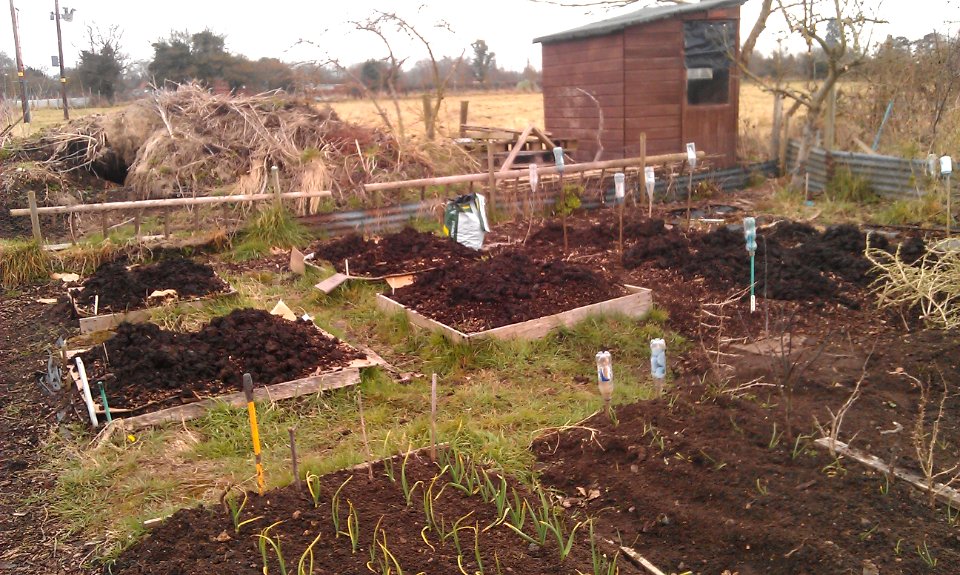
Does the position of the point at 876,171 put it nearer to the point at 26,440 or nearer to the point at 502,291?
the point at 502,291

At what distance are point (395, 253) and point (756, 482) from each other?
5799 mm

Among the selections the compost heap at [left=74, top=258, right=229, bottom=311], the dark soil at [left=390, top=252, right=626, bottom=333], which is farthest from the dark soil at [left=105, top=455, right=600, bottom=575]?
the compost heap at [left=74, top=258, right=229, bottom=311]

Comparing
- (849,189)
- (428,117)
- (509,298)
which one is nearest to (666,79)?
(849,189)

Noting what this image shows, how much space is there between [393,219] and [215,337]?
5536mm

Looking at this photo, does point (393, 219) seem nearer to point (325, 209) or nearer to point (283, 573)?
point (325, 209)

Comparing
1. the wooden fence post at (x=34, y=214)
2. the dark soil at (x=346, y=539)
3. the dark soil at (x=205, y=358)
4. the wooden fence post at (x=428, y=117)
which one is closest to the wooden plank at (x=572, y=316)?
the dark soil at (x=205, y=358)

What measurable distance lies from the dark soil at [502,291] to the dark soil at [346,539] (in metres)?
2.88

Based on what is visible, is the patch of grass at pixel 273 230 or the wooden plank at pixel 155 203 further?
the patch of grass at pixel 273 230

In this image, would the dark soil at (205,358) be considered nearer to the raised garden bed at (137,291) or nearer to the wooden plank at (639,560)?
the raised garden bed at (137,291)

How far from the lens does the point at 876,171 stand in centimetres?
1211

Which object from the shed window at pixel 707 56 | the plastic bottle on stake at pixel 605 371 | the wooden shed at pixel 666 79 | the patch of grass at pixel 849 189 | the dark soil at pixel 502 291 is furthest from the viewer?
the shed window at pixel 707 56

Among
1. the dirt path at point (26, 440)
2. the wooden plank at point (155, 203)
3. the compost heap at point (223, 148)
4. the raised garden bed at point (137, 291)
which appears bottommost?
the dirt path at point (26, 440)

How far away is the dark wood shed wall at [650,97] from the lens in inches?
572

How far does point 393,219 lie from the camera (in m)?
11.3
